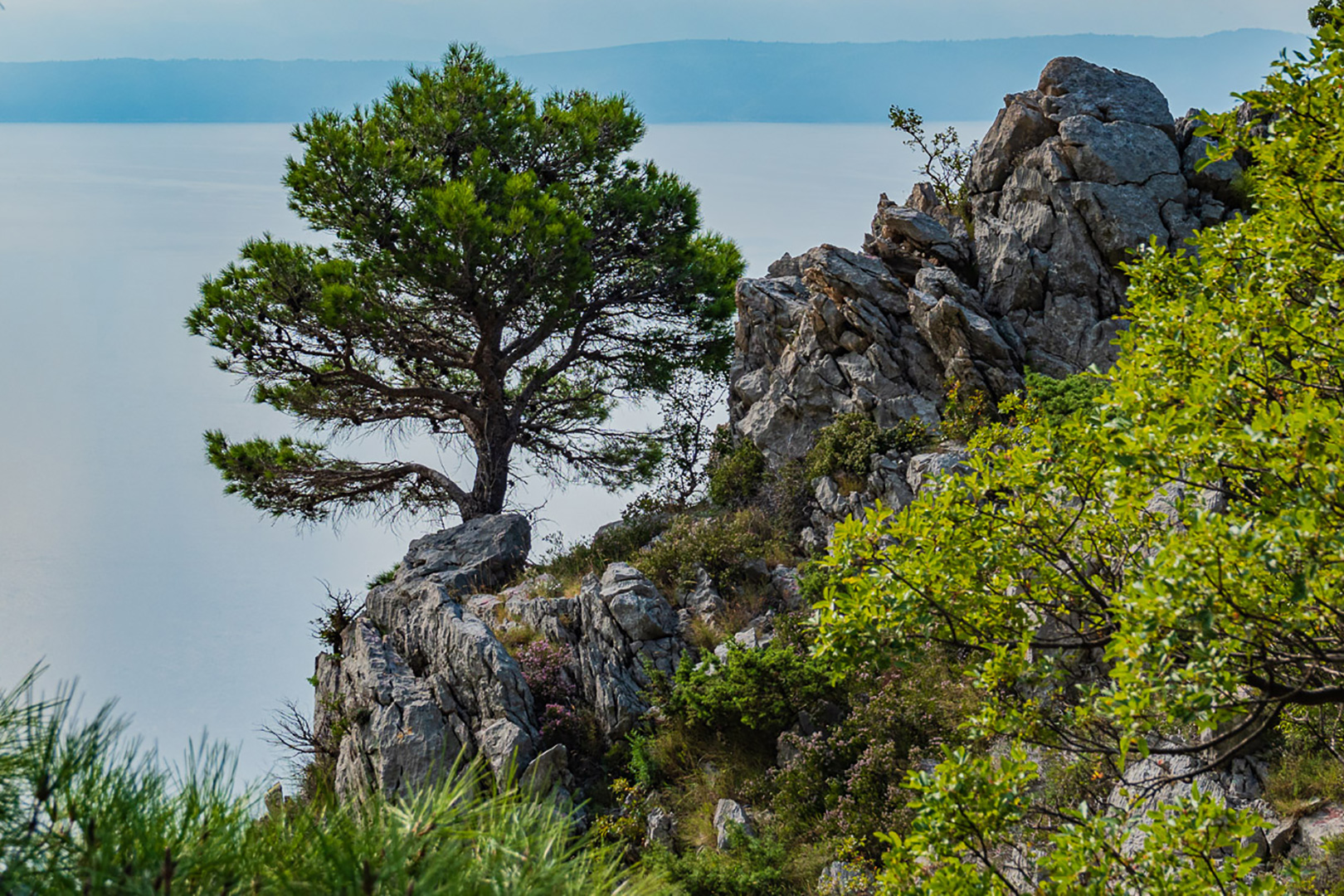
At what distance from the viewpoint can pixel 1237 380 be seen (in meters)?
4.46

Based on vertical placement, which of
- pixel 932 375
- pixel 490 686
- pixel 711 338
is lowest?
pixel 490 686

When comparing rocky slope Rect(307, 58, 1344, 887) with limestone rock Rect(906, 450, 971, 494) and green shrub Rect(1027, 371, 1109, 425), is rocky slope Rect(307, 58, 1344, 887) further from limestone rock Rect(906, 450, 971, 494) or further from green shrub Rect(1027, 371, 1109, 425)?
green shrub Rect(1027, 371, 1109, 425)

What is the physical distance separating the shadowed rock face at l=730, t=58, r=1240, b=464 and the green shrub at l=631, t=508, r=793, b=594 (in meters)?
1.92

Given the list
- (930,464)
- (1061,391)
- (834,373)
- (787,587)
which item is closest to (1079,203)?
(1061,391)

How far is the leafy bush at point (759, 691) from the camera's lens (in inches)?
423

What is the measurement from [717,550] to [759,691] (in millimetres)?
3490

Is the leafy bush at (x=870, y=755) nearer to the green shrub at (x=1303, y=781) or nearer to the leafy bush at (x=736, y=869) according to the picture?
the leafy bush at (x=736, y=869)

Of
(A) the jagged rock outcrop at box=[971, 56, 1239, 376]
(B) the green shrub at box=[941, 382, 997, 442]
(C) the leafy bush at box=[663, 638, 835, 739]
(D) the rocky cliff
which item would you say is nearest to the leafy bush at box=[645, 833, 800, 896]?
(C) the leafy bush at box=[663, 638, 835, 739]

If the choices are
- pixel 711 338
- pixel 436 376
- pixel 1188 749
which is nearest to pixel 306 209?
pixel 436 376

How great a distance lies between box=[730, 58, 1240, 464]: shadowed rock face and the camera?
15.5 metres

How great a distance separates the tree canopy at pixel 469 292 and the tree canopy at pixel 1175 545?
12.4m

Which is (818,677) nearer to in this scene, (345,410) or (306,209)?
(345,410)

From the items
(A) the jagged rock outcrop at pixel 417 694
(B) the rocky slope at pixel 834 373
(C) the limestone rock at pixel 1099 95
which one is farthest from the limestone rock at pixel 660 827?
(C) the limestone rock at pixel 1099 95

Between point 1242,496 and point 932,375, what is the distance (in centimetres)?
1080
